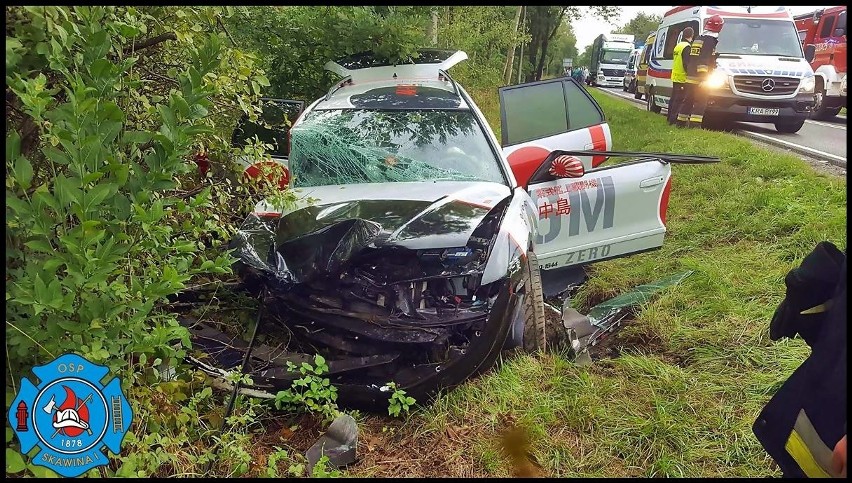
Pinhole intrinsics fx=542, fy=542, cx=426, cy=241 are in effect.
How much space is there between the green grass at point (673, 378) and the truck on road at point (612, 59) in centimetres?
2581

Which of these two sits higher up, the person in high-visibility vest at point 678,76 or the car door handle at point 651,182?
the person in high-visibility vest at point 678,76

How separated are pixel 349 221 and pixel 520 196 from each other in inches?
45.6

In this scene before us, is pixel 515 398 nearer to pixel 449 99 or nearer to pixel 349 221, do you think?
pixel 349 221

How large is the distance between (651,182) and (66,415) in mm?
3701

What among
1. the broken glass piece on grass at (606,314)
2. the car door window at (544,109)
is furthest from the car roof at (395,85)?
the broken glass piece on grass at (606,314)

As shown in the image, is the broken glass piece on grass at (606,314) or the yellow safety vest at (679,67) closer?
the broken glass piece on grass at (606,314)

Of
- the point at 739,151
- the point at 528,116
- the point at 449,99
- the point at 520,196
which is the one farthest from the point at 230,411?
the point at 739,151

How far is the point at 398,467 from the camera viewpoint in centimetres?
229

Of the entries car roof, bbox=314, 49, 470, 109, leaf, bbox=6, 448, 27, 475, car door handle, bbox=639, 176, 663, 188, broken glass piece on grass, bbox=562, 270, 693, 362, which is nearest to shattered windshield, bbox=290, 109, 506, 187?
car roof, bbox=314, 49, 470, 109

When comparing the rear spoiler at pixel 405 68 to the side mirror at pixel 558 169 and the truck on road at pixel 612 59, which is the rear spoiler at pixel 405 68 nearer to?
the side mirror at pixel 558 169

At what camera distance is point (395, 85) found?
13.9 ft

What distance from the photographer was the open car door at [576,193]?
3711 mm

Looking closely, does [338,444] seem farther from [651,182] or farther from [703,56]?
[703,56]

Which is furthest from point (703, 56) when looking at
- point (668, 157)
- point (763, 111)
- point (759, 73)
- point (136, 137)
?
point (136, 137)
